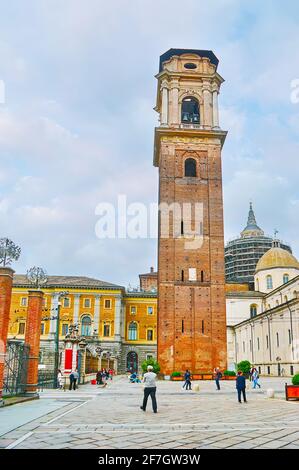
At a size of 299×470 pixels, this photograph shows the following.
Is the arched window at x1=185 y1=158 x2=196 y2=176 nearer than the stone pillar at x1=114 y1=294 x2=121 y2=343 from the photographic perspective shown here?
Yes

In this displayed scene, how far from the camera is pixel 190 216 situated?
39.8 meters

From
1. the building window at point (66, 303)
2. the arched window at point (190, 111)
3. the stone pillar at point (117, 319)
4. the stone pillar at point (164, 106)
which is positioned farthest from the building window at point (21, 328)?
the arched window at point (190, 111)

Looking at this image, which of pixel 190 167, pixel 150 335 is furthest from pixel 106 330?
pixel 190 167

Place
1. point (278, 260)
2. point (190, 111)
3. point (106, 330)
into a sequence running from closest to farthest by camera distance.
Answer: point (190, 111)
point (106, 330)
point (278, 260)

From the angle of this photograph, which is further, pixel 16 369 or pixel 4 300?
pixel 16 369

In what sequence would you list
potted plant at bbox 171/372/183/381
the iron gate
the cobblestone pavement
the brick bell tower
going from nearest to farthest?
the cobblestone pavement, the iron gate, potted plant at bbox 171/372/183/381, the brick bell tower

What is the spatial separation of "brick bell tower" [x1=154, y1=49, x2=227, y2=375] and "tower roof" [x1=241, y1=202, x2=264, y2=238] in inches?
1273

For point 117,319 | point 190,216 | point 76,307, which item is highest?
point 190,216

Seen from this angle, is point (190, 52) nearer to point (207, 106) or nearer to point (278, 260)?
point (207, 106)

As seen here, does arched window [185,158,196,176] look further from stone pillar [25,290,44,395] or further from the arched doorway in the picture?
the arched doorway

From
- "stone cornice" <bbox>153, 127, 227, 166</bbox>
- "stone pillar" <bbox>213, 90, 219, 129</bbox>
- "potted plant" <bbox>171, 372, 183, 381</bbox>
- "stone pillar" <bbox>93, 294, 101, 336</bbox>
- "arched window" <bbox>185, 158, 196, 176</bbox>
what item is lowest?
"potted plant" <bbox>171, 372, 183, 381</bbox>

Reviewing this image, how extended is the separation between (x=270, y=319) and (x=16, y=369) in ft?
125

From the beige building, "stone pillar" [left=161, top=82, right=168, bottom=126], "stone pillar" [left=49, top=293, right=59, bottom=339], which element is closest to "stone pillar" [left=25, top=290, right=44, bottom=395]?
"stone pillar" [left=161, top=82, right=168, bottom=126]

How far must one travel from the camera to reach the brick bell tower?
36.6 meters
